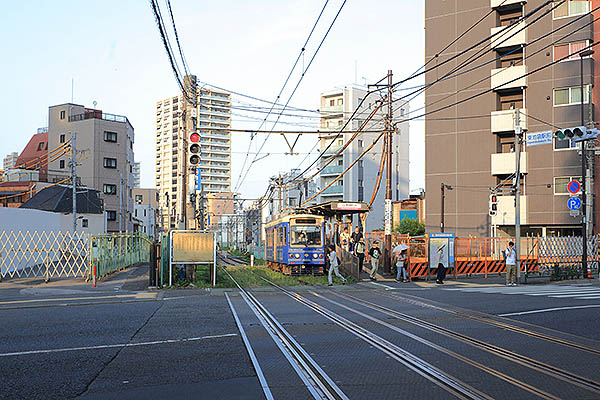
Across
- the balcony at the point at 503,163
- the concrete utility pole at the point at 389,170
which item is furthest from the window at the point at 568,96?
the concrete utility pole at the point at 389,170

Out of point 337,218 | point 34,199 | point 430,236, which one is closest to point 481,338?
point 430,236

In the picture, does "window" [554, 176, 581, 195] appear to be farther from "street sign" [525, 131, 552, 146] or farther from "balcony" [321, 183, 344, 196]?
"balcony" [321, 183, 344, 196]

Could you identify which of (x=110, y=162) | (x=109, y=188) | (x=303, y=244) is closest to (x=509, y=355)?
(x=303, y=244)

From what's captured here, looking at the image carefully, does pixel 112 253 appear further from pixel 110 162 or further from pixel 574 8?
pixel 110 162

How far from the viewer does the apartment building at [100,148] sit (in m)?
59.6

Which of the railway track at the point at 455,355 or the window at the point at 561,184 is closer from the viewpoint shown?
the railway track at the point at 455,355

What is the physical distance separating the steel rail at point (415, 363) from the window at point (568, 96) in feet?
99.3

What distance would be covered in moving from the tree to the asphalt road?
36652mm

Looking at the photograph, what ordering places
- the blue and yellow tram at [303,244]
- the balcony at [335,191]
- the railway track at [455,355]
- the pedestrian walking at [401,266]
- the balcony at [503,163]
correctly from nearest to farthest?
the railway track at [455,355], the pedestrian walking at [401,266], the blue and yellow tram at [303,244], the balcony at [503,163], the balcony at [335,191]

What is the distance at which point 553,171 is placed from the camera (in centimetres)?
3681

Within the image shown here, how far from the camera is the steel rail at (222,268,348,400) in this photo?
6293mm

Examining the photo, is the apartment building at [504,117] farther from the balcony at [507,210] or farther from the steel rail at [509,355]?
the steel rail at [509,355]

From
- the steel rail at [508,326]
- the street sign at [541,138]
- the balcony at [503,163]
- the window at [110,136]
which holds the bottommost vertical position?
the steel rail at [508,326]

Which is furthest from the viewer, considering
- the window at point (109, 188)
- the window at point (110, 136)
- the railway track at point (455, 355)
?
the window at point (110, 136)
